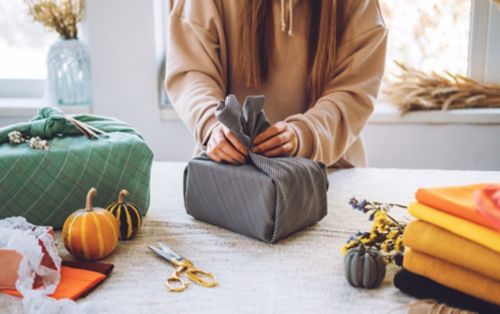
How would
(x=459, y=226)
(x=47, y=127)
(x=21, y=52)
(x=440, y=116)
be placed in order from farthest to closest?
(x=21, y=52), (x=440, y=116), (x=47, y=127), (x=459, y=226)

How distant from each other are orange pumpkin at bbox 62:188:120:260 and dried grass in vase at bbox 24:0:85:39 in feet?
5.51

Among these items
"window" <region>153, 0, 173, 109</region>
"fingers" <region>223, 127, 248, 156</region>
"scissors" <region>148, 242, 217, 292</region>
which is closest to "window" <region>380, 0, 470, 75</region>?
"window" <region>153, 0, 173, 109</region>

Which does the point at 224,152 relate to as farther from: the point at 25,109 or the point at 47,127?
the point at 25,109

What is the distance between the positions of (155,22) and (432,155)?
45.7 inches

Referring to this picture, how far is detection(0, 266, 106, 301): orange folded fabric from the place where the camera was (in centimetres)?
78

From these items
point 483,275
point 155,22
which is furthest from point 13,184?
point 155,22

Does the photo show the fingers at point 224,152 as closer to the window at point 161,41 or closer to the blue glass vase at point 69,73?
the window at point 161,41

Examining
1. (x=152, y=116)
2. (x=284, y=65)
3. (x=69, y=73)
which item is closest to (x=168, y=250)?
(x=284, y=65)

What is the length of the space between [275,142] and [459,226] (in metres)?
0.44

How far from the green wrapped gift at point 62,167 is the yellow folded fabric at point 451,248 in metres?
0.51

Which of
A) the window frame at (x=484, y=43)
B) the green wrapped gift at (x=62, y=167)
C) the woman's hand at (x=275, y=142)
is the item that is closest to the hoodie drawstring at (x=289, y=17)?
the woman's hand at (x=275, y=142)

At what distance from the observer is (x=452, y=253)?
0.71 metres

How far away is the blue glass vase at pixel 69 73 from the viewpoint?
7.89 feet

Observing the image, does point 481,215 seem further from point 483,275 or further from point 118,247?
point 118,247
